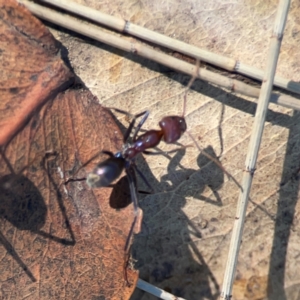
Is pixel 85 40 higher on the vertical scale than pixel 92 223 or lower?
higher

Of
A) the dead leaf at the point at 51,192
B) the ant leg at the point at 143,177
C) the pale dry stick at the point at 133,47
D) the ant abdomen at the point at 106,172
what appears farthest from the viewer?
the ant leg at the point at 143,177

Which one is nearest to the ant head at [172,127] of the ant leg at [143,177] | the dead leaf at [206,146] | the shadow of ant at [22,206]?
the dead leaf at [206,146]

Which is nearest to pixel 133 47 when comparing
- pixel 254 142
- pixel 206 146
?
pixel 206 146

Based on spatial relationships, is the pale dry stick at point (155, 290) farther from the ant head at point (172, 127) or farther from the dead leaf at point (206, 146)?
the ant head at point (172, 127)

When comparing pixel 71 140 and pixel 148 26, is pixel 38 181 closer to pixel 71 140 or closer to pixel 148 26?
pixel 71 140

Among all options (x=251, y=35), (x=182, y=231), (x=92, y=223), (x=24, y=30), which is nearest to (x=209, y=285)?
(x=182, y=231)
